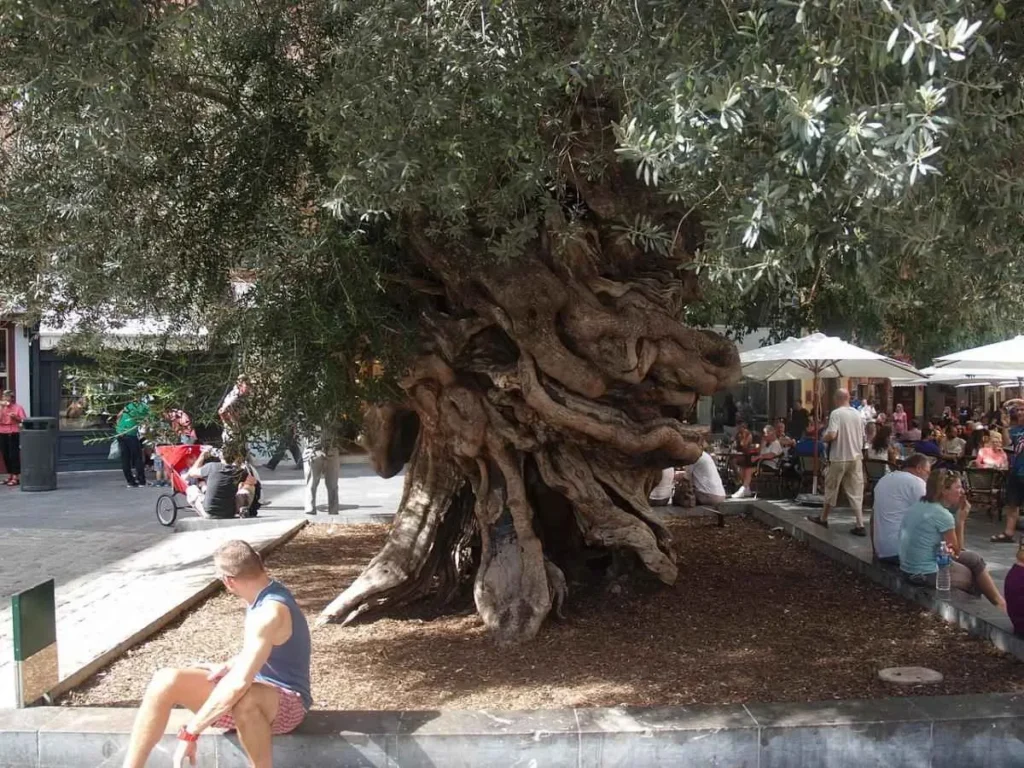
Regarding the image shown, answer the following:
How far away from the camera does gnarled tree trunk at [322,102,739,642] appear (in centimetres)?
643

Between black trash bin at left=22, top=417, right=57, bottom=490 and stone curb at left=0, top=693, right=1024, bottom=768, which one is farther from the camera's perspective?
black trash bin at left=22, top=417, right=57, bottom=490

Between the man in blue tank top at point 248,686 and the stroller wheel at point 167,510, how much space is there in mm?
8243

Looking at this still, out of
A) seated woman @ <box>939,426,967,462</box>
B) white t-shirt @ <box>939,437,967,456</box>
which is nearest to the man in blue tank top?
seated woman @ <box>939,426,967,462</box>

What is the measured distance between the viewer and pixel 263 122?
21.5 ft

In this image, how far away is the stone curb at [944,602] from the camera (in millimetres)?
5824

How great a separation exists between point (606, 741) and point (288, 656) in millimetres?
1559

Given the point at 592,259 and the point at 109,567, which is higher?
the point at 592,259

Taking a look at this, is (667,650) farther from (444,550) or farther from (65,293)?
(65,293)

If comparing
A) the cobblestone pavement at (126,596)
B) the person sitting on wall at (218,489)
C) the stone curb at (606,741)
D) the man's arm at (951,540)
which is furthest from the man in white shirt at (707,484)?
the stone curb at (606,741)

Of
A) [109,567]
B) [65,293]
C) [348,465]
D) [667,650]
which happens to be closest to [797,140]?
[667,650]

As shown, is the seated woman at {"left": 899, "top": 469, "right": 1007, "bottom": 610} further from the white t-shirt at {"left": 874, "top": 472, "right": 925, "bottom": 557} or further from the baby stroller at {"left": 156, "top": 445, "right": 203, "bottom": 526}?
the baby stroller at {"left": 156, "top": 445, "right": 203, "bottom": 526}

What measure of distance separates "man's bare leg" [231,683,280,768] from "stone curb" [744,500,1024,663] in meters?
3.59

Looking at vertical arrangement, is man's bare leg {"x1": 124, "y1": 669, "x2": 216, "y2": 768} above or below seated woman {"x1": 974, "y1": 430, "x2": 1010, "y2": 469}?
below

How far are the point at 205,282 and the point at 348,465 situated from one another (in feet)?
51.9
